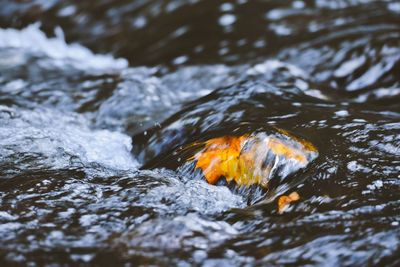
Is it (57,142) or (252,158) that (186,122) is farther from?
(252,158)

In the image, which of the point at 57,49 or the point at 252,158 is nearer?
the point at 252,158

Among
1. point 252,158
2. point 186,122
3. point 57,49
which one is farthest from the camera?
point 57,49

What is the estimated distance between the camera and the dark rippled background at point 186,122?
264 cm

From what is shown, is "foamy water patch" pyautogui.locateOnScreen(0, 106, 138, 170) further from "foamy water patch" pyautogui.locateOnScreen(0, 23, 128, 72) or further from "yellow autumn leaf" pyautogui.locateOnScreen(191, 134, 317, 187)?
"foamy water patch" pyautogui.locateOnScreen(0, 23, 128, 72)

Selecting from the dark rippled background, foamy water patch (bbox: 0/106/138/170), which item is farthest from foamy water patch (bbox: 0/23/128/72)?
foamy water patch (bbox: 0/106/138/170)

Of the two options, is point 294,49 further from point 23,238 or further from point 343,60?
point 23,238

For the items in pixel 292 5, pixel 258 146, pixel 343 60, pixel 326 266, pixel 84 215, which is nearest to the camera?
pixel 326 266

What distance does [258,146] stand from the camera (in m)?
3.53

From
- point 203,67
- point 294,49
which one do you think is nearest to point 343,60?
point 294,49

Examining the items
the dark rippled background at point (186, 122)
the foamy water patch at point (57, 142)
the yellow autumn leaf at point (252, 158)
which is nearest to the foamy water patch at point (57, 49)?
the dark rippled background at point (186, 122)

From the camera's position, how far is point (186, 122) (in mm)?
4590

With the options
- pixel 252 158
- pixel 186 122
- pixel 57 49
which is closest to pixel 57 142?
pixel 186 122

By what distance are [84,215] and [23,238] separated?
13.9 inches

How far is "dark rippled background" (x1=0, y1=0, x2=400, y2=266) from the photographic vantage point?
2637 millimetres
